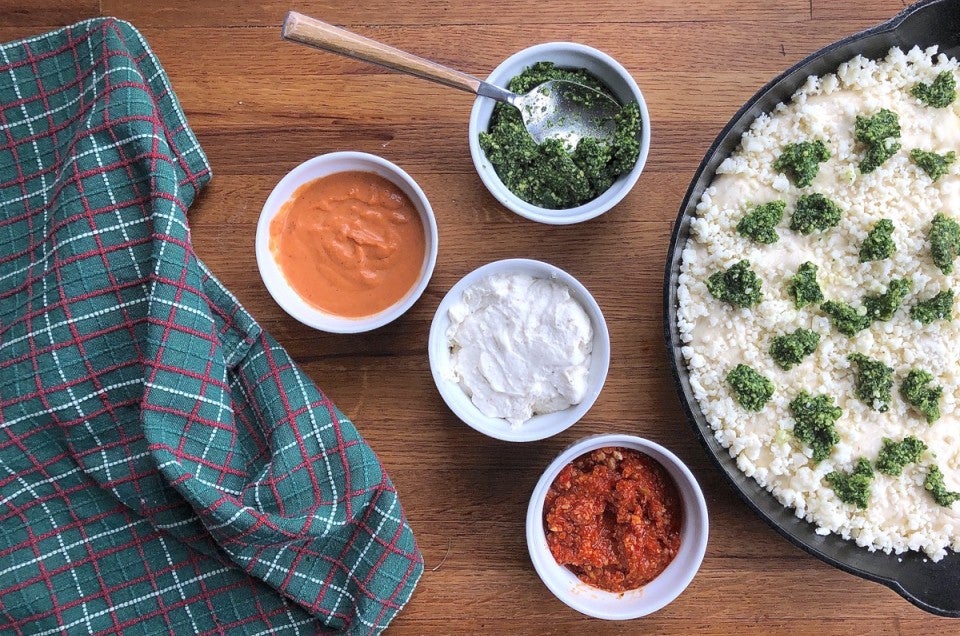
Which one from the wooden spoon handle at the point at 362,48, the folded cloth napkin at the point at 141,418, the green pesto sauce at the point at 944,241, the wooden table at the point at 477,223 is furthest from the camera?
the wooden table at the point at 477,223

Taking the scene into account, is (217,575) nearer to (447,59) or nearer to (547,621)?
(547,621)

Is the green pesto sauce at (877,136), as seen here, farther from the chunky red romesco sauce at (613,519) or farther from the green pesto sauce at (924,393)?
the chunky red romesco sauce at (613,519)

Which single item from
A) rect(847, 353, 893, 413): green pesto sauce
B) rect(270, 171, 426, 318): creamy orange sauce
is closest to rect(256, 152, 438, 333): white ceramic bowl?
rect(270, 171, 426, 318): creamy orange sauce

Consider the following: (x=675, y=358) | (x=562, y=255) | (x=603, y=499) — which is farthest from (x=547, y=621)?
(x=562, y=255)

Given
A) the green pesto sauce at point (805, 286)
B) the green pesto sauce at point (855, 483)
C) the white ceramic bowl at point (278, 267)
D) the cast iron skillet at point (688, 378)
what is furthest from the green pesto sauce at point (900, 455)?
the white ceramic bowl at point (278, 267)

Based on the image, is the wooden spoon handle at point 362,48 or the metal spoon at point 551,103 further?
the metal spoon at point 551,103

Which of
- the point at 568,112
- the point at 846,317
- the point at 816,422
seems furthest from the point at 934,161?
the point at 568,112

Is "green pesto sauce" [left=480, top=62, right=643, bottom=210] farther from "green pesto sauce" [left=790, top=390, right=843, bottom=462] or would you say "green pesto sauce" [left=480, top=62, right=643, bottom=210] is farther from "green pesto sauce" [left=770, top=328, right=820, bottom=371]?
"green pesto sauce" [left=790, top=390, right=843, bottom=462]
